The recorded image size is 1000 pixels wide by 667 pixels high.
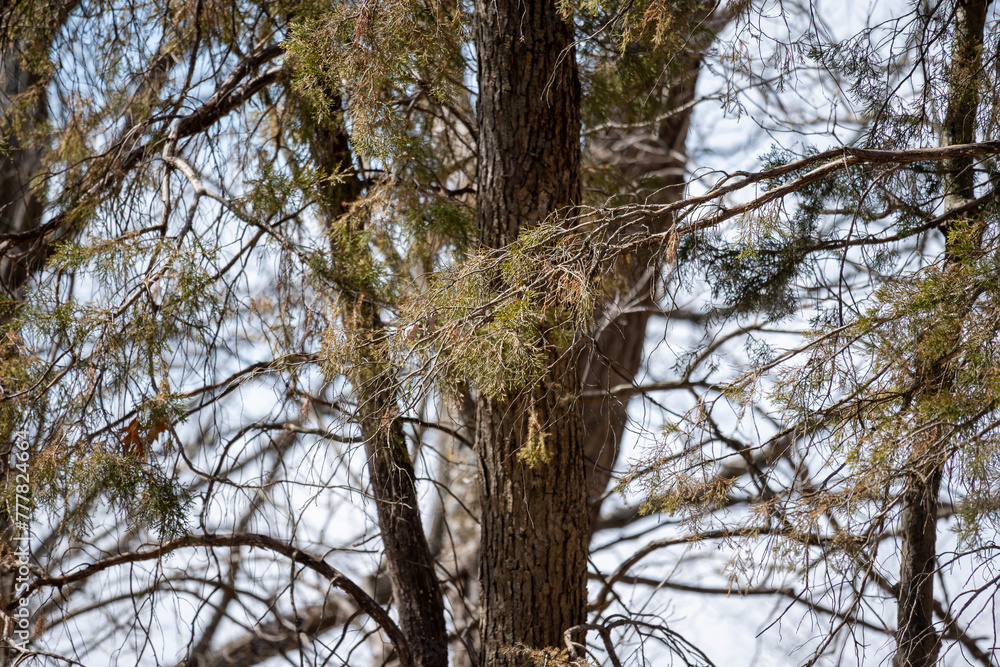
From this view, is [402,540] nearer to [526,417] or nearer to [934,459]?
[526,417]

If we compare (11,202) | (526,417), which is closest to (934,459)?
(526,417)

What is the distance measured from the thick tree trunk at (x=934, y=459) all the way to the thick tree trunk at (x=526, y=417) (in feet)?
3.56

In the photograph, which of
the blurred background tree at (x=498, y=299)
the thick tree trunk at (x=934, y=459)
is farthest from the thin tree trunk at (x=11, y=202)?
the thick tree trunk at (x=934, y=459)

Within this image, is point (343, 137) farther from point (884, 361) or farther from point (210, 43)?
point (884, 361)

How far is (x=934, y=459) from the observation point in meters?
2.49

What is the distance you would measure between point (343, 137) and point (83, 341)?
1.41 m

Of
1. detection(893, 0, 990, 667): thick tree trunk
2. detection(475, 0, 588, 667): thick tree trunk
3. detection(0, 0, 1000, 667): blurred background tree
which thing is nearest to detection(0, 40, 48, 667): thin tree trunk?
detection(0, 0, 1000, 667): blurred background tree

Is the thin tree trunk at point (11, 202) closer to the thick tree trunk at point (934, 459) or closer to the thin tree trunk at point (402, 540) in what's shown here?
the thin tree trunk at point (402, 540)

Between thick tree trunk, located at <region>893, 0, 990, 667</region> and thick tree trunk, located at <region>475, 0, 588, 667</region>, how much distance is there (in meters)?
1.09

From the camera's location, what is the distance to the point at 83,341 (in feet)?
9.37

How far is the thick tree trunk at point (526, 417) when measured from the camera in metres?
2.94

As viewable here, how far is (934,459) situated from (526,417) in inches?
50.9

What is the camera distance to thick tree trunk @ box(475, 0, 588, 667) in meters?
2.94

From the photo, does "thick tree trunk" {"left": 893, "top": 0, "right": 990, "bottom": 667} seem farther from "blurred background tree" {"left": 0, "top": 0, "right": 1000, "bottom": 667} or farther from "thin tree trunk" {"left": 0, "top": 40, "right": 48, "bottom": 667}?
"thin tree trunk" {"left": 0, "top": 40, "right": 48, "bottom": 667}
